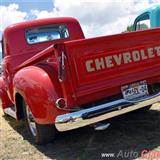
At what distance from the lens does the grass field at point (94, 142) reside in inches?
197

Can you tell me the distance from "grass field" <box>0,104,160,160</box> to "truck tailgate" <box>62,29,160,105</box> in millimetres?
690

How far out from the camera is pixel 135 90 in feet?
17.2

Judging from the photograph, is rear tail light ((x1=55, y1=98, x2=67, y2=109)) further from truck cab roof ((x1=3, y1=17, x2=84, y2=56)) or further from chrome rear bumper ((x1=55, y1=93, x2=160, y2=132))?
truck cab roof ((x1=3, y1=17, x2=84, y2=56))

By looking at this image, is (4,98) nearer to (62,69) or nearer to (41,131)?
(41,131)

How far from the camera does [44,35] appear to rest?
725cm

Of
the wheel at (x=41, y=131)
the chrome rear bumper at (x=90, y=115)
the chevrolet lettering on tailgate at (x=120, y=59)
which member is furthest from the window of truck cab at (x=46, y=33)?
the chrome rear bumper at (x=90, y=115)

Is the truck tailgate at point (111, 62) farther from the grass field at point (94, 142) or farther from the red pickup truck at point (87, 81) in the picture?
the grass field at point (94, 142)

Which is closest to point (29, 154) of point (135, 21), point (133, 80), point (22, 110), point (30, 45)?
point (22, 110)

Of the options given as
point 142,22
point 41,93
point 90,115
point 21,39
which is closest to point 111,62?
point 90,115

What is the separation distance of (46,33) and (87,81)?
2.62 meters

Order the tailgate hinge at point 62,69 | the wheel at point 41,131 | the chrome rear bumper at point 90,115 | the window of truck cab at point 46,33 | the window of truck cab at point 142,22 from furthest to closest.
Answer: the window of truck cab at point 142,22 < the window of truck cab at point 46,33 < the wheel at point 41,131 < the tailgate hinge at point 62,69 < the chrome rear bumper at point 90,115

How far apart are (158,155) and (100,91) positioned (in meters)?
1.06

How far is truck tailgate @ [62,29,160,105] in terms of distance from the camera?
4840 mm

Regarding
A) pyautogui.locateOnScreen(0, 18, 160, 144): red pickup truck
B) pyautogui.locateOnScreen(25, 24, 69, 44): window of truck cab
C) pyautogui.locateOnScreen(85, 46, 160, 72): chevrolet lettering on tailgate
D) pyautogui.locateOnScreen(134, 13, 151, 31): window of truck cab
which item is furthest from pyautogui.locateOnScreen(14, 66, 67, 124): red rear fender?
pyautogui.locateOnScreen(134, 13, 151, 31): window of truck cab
